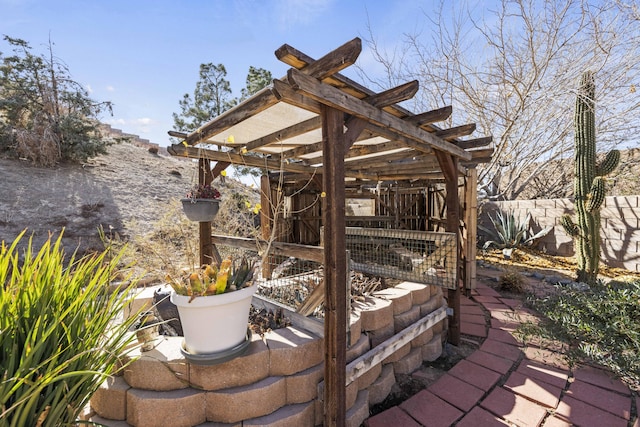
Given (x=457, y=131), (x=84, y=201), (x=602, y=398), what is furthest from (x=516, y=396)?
(x=84, y=201)

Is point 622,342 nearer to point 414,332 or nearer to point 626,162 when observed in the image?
point 414,332

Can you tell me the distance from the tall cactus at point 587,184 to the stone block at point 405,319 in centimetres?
379

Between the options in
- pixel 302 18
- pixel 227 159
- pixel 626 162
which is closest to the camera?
pixel 227 159

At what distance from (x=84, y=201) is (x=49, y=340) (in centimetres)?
718

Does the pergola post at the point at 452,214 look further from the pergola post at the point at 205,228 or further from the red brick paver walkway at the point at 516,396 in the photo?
the pergola post at the point at 205,228

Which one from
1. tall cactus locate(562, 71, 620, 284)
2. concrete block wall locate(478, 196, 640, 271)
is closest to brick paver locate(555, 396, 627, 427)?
tall cactus locate(562, 71, 620, 284)

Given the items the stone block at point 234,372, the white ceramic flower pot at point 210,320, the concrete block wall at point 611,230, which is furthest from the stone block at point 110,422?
the concrete block wall at point 611,230

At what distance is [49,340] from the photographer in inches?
41.5

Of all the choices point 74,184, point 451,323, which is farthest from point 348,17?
point 74,184

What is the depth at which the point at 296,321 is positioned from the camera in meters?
1.97

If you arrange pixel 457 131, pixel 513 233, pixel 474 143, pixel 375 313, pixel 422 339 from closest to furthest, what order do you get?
1. pixel 375 313
2. pixel 457 131
3. pixel 422 339
4. pixel 474 143
5. pixel 513 233

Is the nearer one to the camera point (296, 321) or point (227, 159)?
point (296, 321)

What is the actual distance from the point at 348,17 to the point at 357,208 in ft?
21.0

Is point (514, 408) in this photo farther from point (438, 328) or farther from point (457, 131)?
point (457, 131)
